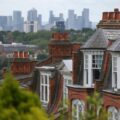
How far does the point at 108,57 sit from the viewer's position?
22.3 meters

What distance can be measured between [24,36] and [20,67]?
15056 centimetres

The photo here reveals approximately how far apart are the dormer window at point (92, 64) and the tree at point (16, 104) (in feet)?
46.8

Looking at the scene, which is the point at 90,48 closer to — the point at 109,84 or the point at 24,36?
the point at 109,84

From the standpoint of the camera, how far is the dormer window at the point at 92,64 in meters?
22.8

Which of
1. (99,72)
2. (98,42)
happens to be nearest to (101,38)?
(98,42)

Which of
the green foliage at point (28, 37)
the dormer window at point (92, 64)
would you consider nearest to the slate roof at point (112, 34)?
the dormer window at point (92, 64)

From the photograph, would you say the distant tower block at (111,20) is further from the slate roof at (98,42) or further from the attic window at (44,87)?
the attic window at (44,87)

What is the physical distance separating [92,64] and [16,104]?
47.9ft

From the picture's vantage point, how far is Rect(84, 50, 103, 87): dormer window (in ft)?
74.9

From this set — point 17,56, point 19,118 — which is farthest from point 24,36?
point 19,118

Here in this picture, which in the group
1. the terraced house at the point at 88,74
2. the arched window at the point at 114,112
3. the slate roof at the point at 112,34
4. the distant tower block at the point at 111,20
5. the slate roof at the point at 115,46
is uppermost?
the distant tower block at the point at 111,20

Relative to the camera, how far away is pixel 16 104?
8.41m

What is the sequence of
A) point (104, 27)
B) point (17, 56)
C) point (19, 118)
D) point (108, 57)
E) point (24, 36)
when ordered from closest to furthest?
point (19, 118)
point (108, 57)
point (104, 27)
point (17, 56)
point (24, 36)

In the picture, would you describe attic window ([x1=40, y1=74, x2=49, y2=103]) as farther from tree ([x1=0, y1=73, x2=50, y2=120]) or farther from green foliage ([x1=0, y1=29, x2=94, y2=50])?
green foliage ([x1=0, y1=29, x2=94, y2=50])
